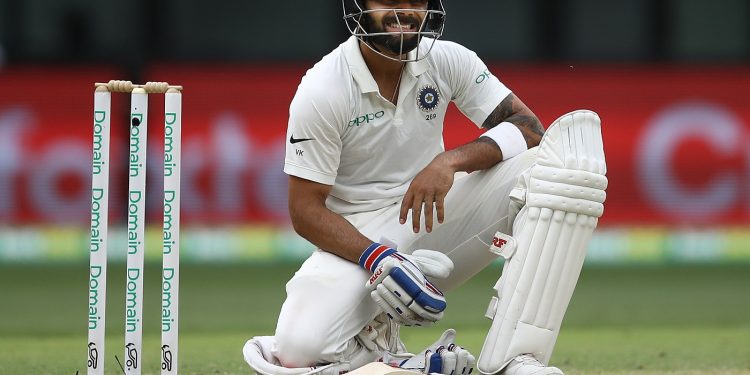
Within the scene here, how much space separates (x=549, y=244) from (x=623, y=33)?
4959 millimetres

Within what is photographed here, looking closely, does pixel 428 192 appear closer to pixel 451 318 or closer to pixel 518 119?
pixel 518 119

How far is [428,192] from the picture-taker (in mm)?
2740

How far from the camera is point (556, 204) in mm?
2590

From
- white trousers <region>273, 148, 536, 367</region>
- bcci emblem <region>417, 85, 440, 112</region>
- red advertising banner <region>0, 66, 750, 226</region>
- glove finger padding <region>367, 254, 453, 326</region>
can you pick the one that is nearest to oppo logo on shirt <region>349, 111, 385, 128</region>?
bcci emblem <region>417, 85, 440, 112</region>

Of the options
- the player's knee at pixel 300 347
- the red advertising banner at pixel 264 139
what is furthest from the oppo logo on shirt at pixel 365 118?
the red advertising banner at pixel 264 139

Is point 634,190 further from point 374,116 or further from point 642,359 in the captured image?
point 374,116

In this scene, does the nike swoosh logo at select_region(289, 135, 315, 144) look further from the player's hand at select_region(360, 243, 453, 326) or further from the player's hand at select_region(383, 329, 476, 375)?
the player's hand at select_region(383, 329, 476, 375)

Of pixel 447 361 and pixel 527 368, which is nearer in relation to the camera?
pixel 527 368

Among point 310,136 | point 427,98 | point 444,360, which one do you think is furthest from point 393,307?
point 427,98

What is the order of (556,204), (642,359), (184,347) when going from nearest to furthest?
(556,204) → (642,359) → (184,347)

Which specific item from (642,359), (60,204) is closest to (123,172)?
(60,204)

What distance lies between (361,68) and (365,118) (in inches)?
4.4

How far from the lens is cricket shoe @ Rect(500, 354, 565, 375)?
2523mm

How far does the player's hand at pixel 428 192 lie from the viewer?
8.99 feet
